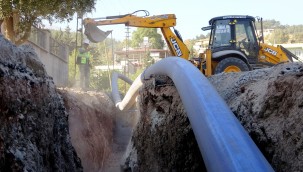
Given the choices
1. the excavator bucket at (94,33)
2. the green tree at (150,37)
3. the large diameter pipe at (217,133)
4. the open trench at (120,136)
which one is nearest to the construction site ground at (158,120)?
the large diameter pipe at (217,133)

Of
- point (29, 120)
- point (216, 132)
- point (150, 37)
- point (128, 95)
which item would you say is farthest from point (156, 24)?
point (150, 37)

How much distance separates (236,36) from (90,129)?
534 cm

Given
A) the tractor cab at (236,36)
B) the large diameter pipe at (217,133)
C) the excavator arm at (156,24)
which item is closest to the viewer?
the large diameter pipe at (217,133)

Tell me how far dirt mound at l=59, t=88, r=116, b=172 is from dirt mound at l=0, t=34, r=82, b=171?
3.96 m

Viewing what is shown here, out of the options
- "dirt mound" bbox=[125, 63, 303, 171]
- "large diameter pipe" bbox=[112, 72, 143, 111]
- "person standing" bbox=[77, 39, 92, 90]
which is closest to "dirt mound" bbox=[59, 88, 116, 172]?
"large diameter pipe" bbox=[112, 72, 143, 111]

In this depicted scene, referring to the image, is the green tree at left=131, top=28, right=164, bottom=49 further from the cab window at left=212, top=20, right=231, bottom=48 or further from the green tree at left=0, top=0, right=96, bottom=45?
the cab window at left=212, top=20, right=231, bottom=48

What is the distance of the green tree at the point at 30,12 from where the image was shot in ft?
34.9

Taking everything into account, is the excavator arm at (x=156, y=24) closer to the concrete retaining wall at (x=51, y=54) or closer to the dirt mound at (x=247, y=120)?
the concrete retaining wall at (x=51, y=54)

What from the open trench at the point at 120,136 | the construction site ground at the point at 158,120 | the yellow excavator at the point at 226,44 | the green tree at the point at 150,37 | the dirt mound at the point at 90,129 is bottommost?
the open trench at the point at 120,136

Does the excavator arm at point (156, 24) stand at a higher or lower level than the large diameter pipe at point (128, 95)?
higher

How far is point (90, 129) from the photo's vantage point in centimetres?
984

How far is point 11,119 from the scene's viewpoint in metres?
2.83

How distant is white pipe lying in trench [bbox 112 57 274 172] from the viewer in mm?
2223

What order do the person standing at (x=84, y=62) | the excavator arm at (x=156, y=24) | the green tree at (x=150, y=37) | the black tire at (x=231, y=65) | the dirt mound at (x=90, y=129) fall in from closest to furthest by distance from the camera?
the dirt mound at (x=90, y=129) → the black tire at (x=231, y=65) → the excavator arm at (x=156, y=24) → the person standing at (x=84, y=62) → the green tree at (x=150, y=37)
